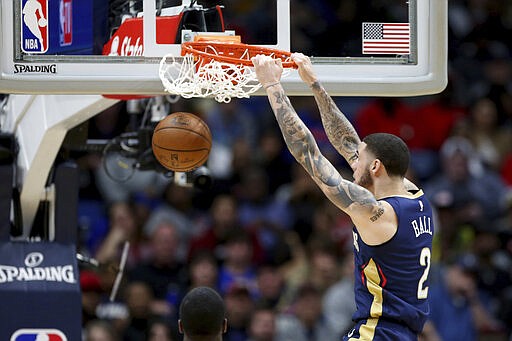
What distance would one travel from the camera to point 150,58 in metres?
5.70

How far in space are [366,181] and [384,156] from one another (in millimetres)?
166

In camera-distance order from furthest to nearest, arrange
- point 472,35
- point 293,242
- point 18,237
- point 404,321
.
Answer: point 472,35 < point 293,242 < point 18,237 < point 404,321

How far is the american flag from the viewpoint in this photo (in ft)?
19.1

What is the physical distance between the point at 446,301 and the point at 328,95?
4.94m

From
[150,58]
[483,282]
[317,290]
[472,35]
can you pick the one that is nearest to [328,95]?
[150,58]

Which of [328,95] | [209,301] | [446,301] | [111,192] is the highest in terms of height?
[328,95]

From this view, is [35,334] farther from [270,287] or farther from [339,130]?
[270,287]

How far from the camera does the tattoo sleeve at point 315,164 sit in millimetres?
5387

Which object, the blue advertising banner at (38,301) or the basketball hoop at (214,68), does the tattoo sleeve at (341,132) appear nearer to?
the basketball hoop at (214,68)

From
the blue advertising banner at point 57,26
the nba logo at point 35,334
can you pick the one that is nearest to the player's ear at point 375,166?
the blue advertising banner at point 57,26

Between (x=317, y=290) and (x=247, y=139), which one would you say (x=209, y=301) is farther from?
(x=247, y=139)

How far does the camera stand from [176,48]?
5699 mm

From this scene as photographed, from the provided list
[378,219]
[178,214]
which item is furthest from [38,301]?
[178,214]

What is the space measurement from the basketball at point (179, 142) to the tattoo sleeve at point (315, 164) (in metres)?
0.91
